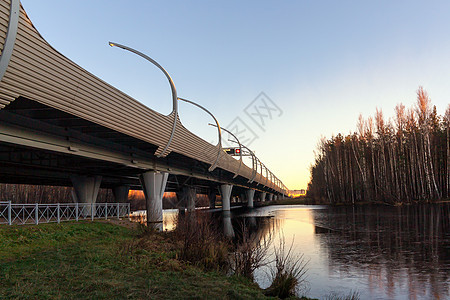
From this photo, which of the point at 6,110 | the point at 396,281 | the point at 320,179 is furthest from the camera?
the point at 320,179

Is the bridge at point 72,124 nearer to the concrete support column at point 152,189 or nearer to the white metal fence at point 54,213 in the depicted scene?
the concrete support column at point 152,189

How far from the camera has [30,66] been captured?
1413cm

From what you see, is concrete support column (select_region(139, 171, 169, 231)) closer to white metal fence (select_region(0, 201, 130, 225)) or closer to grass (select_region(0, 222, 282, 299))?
white metal fence (select_region(0, 201, 130, 225))

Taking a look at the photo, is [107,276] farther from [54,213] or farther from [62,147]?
→ [54,213]

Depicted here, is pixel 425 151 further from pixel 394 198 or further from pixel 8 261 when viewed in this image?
pixel 8 261

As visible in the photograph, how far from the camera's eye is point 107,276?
870 centimetres

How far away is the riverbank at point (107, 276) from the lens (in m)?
7.23

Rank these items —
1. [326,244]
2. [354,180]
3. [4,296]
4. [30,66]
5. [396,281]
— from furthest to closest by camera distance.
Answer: [354,180], [326,244], [30,66], [396,281], [4,296]

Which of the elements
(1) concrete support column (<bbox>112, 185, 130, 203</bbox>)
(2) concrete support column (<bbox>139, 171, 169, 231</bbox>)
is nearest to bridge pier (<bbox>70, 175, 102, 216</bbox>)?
(2) concrete support column (<bbox>139, 171, 169, 231</bbox>)

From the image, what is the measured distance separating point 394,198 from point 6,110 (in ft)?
182

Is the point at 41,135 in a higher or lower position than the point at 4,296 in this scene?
higher

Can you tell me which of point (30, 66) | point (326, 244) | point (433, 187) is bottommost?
point (326, 244)

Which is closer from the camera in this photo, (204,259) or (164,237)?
(204,259)

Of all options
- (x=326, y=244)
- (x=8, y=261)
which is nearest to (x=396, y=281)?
(x=326, y=244)
